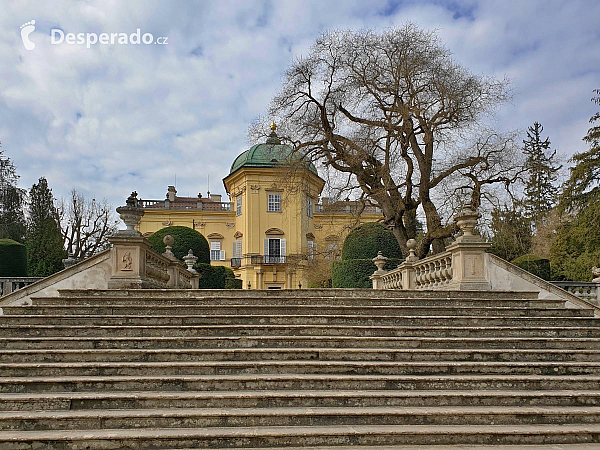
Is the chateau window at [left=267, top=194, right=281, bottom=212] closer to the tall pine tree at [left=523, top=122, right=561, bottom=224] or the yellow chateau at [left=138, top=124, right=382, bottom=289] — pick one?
the yellow chateau at [left=138, top=124, right=382, bottom=289]

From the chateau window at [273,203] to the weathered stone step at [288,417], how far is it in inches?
1336

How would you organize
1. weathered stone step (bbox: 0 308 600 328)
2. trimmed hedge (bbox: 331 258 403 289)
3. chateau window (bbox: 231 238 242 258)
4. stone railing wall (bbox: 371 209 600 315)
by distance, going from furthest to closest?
chateau window (bbox: 231 238 242 258), trimmed hedge (bbox: 331 258 403 289), stone railing wall (bbox: 371 209 600 315), weathered stone step (bbox: 0 308 600 328)

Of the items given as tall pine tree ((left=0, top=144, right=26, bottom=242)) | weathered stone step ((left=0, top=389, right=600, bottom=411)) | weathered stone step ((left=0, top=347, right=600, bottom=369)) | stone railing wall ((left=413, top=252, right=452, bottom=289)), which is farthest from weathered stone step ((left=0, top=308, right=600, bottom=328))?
tall pine tree ((left=0, top=144, right=26, bottom=242))

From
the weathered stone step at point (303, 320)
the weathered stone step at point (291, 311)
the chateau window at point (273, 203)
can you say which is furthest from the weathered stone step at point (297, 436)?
the chateau window at point (273, 203)

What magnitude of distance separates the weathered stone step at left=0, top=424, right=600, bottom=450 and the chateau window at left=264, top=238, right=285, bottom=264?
1317 inches

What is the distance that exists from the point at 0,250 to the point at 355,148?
11429 mm

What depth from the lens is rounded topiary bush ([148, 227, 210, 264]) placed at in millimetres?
19375

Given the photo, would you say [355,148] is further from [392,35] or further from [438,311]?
[438,311]

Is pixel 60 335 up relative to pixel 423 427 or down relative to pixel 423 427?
up

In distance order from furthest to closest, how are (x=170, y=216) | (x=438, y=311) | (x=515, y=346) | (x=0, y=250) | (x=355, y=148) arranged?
(x=170, y=216) → (x=355, y=148) → (x=0, y=250) → (x=438, y=311) → (x=515, y=346)

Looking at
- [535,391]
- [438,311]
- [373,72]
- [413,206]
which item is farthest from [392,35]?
[535,391]

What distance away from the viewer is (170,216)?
131ft

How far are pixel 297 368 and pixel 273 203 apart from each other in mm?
33250

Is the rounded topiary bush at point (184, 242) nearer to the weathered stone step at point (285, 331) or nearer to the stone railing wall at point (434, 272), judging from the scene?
the stone railing wall at point (434, 272)
